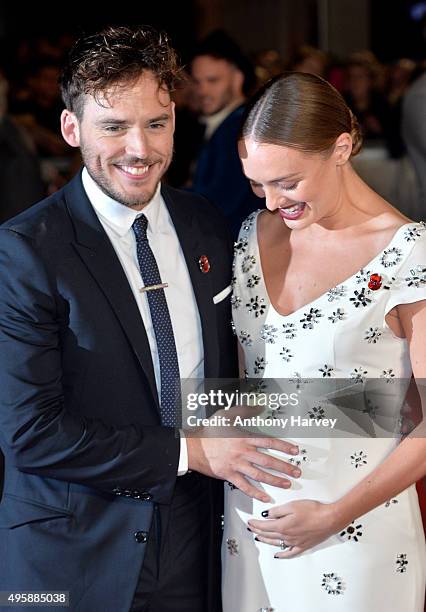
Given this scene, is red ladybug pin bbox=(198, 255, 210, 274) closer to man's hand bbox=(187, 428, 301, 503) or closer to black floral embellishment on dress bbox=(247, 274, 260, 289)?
black floral embellishment on dress bbox=(247, 274, 260, 289)

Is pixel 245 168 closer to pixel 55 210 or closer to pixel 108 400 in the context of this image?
pixel 55 210

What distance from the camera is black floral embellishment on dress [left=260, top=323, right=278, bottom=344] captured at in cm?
216

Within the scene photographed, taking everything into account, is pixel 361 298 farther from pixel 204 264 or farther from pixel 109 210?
pixel 109 210

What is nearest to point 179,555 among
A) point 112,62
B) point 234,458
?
point 234,458

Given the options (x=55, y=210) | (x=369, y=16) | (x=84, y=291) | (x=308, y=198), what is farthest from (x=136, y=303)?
(x=369, y=16)

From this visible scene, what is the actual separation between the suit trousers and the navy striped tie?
0.17 meters

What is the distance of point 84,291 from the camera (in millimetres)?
1998

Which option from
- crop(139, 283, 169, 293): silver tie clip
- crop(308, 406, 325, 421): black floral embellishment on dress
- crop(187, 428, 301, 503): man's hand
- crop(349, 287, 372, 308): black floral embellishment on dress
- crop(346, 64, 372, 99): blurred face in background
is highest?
crop(346, 64, 372, 99): blurred face in background

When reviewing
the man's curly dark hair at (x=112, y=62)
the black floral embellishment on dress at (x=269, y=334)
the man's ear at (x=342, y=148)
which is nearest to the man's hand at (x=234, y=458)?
the black floral embellishment on dress at (x=269, y=334)

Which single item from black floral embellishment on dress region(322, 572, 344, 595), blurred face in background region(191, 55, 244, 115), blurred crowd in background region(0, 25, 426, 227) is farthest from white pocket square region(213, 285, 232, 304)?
blurred face in background region(191, 55, 244, 115)

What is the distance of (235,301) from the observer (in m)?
2.25

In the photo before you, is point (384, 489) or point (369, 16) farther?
point (369, 16)

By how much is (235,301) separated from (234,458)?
0.37 m

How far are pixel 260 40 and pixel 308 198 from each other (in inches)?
406
